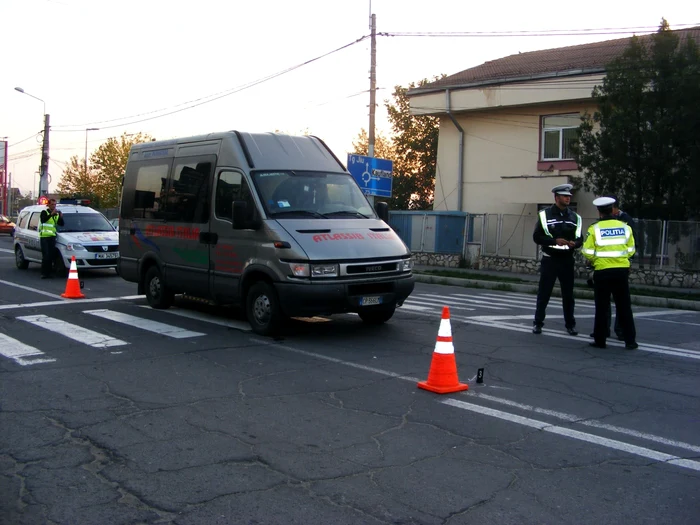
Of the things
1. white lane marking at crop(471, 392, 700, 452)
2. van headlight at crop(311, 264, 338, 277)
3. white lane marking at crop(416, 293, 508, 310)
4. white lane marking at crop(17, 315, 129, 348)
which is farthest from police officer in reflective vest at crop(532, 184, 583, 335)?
white lane marking at crop(17, 315, 129, 348)

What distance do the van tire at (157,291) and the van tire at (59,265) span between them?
22.0 ft

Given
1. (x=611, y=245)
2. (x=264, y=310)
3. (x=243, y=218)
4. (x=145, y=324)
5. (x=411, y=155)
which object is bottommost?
(x=145, y=324)

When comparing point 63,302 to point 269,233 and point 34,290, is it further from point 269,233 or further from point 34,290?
point 269,233

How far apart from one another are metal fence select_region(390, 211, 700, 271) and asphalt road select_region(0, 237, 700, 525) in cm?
1068

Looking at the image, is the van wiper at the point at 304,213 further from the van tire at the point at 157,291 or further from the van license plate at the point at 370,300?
the van tire at the point at 157,291

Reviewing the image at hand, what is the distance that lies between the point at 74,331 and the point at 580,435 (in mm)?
7053

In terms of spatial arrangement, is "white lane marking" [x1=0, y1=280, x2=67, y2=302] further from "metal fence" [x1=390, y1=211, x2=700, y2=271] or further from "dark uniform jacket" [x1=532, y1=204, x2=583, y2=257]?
"metal fence" [x1=390, y1=211, x2=700, y2=271]

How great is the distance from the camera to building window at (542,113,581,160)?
25.1 metres

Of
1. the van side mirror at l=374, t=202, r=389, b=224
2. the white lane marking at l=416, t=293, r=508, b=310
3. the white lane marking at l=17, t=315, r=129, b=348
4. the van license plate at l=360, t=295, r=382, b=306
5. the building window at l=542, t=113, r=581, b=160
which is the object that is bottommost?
the white lane marking at l=17, t=315, r=129, b=348

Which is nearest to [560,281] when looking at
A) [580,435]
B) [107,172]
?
[580,435]

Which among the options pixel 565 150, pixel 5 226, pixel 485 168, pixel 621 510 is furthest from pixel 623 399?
pixel 5 226

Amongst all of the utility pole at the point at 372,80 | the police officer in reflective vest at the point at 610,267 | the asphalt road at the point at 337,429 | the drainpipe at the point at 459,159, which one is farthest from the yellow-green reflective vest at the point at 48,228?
the drainpipe at the point at 459,159

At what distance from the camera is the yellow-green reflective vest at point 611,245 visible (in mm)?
8883

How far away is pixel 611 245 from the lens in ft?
29.2
